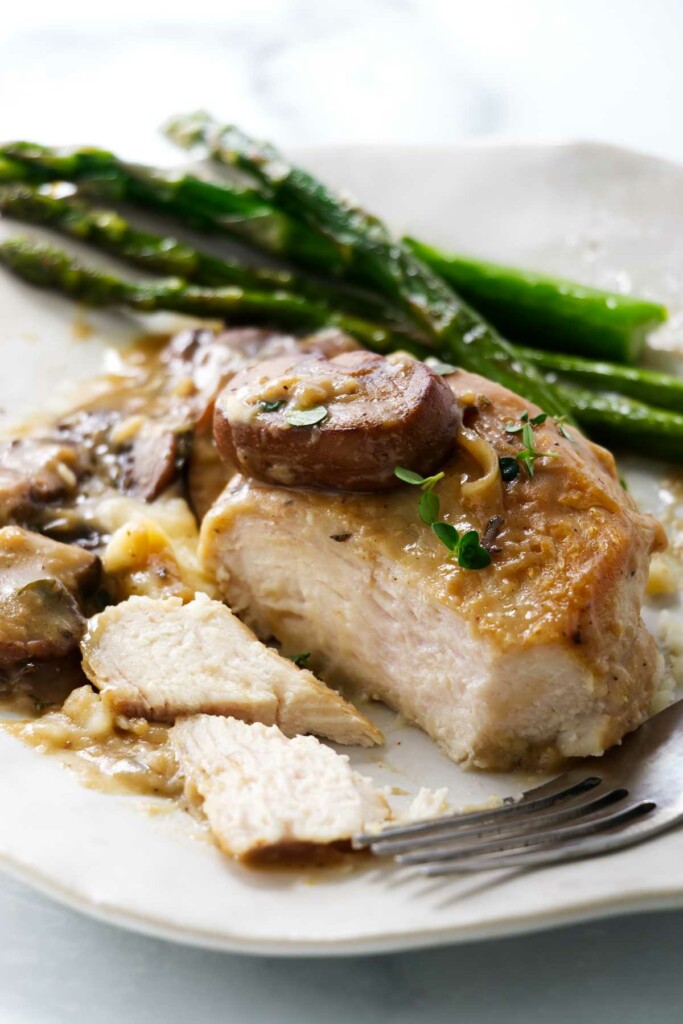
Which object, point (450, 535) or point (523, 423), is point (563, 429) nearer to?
point (523, 423)

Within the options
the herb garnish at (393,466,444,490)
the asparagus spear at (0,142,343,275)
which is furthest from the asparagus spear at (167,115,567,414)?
the herb garnish at (393,466,444,490)

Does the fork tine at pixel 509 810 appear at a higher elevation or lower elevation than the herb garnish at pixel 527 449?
lower

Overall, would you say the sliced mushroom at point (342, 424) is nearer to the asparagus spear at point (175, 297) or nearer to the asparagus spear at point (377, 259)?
the asparagus spear at point (377, 259)

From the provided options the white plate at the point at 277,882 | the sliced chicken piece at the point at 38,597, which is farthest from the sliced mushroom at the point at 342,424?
the white plate at the point at 277,882

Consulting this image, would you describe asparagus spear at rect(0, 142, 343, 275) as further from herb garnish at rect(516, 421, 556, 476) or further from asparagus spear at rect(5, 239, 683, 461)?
herb garnish at rect(516, 421, 556, 476)

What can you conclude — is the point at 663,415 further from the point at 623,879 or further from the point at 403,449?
the point at 623,879

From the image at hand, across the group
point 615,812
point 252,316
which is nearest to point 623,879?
point 615,812
